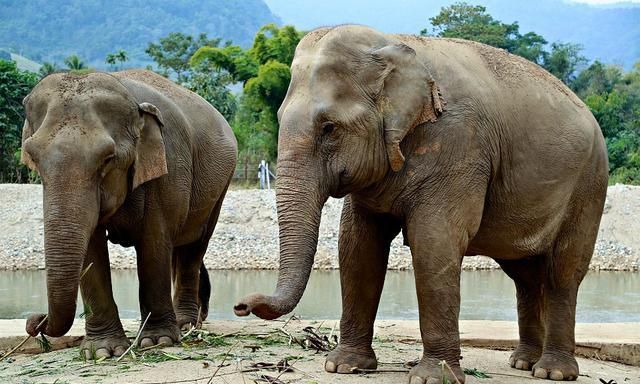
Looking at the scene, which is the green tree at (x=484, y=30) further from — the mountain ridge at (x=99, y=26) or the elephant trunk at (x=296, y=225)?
the mountain ridge at (x=99, y=26)

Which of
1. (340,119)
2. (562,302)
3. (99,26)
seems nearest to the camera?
(340,119)

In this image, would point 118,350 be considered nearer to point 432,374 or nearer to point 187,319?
point 187,319

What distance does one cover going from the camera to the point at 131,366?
639cm

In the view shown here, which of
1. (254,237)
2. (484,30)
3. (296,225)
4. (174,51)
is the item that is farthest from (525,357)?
(174,51)

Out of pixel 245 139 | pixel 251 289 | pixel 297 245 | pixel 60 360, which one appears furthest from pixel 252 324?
pixel 245 139

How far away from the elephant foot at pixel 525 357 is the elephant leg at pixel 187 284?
278cm

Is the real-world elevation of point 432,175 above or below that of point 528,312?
above

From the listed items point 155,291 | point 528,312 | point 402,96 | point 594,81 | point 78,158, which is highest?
point 594,81

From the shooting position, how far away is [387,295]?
1609 cm

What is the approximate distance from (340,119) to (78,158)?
1753 mm

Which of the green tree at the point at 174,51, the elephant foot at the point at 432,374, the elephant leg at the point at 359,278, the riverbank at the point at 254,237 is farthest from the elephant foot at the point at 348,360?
the green tree at the point at 174,51

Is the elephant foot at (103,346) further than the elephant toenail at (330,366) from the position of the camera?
Yes

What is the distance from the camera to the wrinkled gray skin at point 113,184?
5.99 metres

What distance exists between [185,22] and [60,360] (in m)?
176
